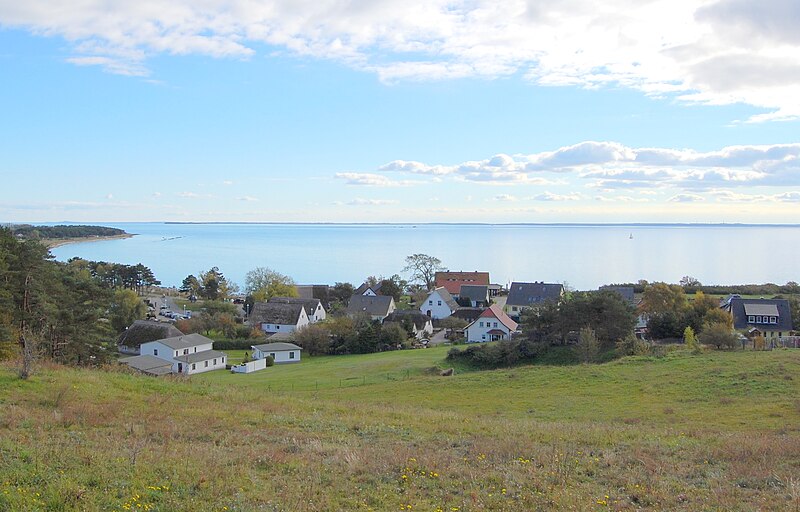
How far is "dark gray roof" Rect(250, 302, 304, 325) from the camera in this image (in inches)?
2402

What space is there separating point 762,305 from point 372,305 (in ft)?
130

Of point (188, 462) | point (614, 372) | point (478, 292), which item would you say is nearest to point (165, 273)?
point (478, 292)

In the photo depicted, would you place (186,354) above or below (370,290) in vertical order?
below

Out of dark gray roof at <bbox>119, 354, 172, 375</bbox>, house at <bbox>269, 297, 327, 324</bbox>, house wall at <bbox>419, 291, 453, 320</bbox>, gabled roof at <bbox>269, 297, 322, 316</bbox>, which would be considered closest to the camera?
dark gray roof at <bbox>119, 354, 172, 375</bbox>

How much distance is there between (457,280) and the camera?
9069 cm

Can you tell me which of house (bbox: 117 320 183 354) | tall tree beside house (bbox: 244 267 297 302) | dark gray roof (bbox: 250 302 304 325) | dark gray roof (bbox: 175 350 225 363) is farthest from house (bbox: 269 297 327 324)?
dark gray roof (bbox: 175 350 225 363)

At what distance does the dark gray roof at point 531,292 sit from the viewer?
230 ft

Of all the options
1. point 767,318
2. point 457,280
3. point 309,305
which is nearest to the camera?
point 767,318

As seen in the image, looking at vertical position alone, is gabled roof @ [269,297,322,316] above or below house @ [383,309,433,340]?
above

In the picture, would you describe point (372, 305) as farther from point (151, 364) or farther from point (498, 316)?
point (151, 364)

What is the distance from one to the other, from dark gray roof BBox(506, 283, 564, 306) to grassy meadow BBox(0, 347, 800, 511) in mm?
47851

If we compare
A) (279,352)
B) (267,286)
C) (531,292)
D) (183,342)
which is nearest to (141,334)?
(183,342)

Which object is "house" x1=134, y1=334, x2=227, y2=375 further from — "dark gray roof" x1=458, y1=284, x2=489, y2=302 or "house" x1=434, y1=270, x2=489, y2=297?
"house" x1=434, y1=270, x2=489, y2=297

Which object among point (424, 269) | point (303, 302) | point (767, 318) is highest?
point (424, 269)
